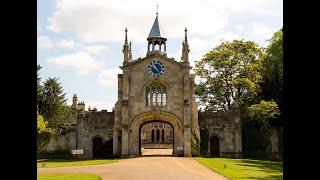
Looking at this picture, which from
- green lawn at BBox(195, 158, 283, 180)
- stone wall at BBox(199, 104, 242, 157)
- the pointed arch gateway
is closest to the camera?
green lawn at BBox(195, 158, 283, 180)

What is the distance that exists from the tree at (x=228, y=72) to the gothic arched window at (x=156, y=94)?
10297 mm

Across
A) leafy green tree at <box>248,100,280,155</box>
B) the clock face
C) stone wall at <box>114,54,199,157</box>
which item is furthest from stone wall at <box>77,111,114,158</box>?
leafy green tree at <box>248,100,280,155</box>

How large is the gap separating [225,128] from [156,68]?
9.16m

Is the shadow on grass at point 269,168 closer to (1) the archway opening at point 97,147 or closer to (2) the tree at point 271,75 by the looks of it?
(1) the archway opening at point 97,147

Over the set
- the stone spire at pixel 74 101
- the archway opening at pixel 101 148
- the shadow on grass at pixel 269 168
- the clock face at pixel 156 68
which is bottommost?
the shadow on grass at pixel 269 168

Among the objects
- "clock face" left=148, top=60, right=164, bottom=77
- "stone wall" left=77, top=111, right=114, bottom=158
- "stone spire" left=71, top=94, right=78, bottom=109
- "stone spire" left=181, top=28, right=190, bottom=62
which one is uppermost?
"stone spire" left=181, top=28, right=190, bottom=62

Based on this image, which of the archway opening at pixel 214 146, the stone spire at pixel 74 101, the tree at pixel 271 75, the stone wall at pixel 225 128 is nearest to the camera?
the stone wall at pixel 225 128

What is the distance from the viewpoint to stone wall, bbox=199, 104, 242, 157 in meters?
45.7

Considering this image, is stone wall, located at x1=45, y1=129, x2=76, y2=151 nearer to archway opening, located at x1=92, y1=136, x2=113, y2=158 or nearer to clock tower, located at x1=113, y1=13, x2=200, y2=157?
archway opening, located at x1=92, y1=136, x2=113, y2=158

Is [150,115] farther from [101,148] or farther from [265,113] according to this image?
[265,113]

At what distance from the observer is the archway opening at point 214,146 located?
152 feet

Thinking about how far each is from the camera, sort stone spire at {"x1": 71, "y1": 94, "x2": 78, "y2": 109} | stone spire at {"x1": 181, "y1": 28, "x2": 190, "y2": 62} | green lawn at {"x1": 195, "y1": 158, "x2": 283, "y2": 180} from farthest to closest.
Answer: stone spire at {"x1": 71, "y1": 94, "x2": 78, "y2": 109} < stone spire at {"x1": 181, "y1": 28, "x2": 190, "y2": 62} < green lawn at {"x1": 195, "y1": 158, "x2": 283, "y2": 180}

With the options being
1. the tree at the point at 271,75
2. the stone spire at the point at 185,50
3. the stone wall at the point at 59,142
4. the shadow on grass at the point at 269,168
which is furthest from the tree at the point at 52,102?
the shadow on grass at the point at 269,168
